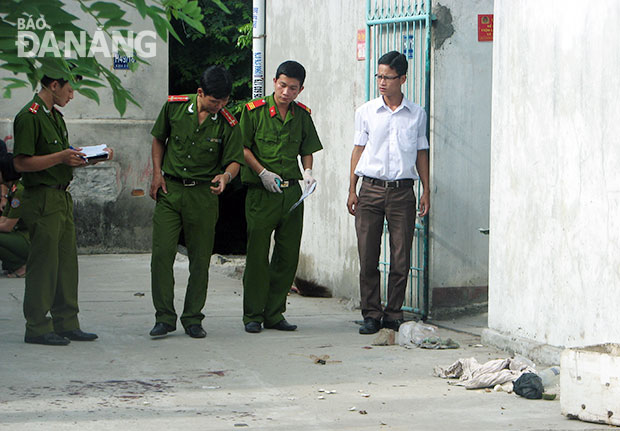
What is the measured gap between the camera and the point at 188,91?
19375mm

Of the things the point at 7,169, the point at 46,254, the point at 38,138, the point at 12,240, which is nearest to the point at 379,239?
the point at 46,254

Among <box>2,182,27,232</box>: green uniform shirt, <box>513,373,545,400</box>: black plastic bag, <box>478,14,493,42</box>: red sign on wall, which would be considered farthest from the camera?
<box>2,182,27,232</box>: green uniform shirt

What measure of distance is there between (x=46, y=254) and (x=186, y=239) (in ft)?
3.31

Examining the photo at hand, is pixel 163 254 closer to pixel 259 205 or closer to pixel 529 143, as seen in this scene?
pixel 259 205

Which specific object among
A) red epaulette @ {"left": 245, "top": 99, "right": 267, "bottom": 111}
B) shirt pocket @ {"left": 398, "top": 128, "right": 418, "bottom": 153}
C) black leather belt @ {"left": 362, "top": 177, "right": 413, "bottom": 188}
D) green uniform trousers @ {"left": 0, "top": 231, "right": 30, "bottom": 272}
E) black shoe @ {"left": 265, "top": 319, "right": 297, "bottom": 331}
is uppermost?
red epaulette @ {"left": 245, "top": 99, "right": 267, "bottom": 111}

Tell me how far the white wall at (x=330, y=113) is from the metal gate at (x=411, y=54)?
0.33 m

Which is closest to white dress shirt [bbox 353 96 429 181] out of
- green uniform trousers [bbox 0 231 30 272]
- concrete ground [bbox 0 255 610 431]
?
concrete ground [bbox 0 255 610 431]

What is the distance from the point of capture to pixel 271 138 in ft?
25.3

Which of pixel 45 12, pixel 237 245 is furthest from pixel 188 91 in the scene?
pixel 45 12

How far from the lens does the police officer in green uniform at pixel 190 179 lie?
24.2 feet

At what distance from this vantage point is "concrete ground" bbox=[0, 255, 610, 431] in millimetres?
5289

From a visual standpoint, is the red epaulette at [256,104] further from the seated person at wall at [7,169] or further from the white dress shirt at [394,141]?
Result: the seated person at wall at [7,169]

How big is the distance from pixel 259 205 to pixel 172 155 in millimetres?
762

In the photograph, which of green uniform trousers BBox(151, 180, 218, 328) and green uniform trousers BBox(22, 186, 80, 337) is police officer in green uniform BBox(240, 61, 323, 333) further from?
green uniform trousers BBox(22, 186, 80, 337)
